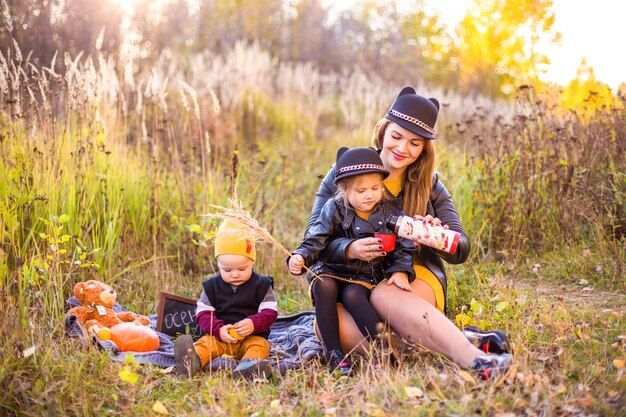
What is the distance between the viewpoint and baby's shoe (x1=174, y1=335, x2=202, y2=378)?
3.49 metres

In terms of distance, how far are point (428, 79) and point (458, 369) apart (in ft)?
50.7

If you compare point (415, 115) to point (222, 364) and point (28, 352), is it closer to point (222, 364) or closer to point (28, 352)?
point (222, 364)

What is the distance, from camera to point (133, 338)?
3846 millimetres

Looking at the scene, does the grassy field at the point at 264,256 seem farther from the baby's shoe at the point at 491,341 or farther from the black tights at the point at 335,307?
the black tights at the point at 335,307

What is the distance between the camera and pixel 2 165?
4094mm

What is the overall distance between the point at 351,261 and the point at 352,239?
0.53ft

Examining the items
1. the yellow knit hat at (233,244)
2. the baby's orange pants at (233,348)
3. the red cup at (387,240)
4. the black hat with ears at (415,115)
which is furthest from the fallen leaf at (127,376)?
the black hat with ears at (415,115)

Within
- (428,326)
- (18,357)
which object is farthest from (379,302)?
(18,357)

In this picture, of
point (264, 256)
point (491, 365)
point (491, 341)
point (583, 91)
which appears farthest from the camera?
point (583, 91)

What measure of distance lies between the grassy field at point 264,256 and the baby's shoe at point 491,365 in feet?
0.19

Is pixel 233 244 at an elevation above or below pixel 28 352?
above

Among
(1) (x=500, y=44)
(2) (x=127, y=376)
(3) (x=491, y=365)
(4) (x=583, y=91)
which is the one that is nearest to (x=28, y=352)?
(2) (x=127, y=376)

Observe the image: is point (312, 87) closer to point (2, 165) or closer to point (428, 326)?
point (2, 165)

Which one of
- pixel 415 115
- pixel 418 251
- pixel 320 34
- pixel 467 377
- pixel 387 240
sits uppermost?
pixel 320 34
